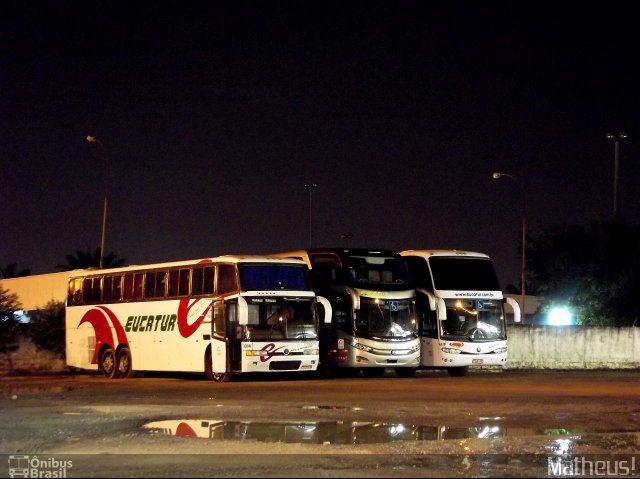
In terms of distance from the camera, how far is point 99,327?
35938 millimetres

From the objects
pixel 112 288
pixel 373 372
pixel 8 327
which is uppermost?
pixel 112 288

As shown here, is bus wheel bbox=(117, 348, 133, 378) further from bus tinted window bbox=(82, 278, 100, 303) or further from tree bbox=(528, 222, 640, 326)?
tree bbox=(528, 222, 640, 326)

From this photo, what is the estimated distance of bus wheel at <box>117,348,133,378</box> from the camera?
34.4 meters

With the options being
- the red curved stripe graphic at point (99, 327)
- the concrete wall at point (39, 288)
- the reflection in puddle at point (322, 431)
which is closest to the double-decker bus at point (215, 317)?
the red curved stripe graphic at point (99, 327)

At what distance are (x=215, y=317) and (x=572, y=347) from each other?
1931 centimetres

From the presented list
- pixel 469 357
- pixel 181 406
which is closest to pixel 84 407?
pixel 181 406

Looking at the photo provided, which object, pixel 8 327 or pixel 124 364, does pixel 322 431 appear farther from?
pixel 8 327

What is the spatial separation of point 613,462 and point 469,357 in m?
20.7

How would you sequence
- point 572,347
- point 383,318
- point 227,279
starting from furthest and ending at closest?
point 572,347 → point 383,318 → point 227,279

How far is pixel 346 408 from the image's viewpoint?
65.2ft

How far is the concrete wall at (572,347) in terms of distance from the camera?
43.1m

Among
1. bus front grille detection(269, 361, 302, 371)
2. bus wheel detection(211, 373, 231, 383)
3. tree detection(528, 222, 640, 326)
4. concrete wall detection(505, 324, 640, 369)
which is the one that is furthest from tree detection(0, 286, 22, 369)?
tree detection(528, 222, 640, 326)

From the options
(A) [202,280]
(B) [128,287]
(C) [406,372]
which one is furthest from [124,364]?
(C) [406,372]

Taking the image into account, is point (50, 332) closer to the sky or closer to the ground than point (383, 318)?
closer to the ground
